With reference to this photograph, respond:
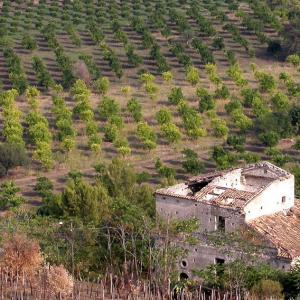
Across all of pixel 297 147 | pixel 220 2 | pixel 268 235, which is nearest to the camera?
pixel 268 235

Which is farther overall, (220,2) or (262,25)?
(220,2)

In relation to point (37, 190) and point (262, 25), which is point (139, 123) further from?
→ point (262, 25)

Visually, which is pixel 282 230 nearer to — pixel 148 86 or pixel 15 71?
pixel 148 86

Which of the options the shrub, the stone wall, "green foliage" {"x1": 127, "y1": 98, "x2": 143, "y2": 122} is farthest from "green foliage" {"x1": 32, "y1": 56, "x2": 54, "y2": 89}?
the stone wall

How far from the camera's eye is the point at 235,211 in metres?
43.2

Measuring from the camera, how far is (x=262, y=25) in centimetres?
10750

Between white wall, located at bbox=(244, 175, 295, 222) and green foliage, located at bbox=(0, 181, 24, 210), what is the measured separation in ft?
64.2

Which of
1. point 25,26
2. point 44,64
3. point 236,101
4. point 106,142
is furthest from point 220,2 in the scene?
point 106,142

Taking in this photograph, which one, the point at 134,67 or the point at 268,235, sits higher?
the point at 268,235

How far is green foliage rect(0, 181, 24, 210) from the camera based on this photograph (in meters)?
60.9

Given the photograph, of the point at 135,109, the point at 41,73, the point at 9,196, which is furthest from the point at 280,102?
the point at 9,196

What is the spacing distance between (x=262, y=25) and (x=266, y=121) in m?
34.2

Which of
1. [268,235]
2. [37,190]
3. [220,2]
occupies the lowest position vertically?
[220,2]

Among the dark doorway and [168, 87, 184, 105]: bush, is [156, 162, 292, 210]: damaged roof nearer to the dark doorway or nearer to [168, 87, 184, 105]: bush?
the dark doorway
